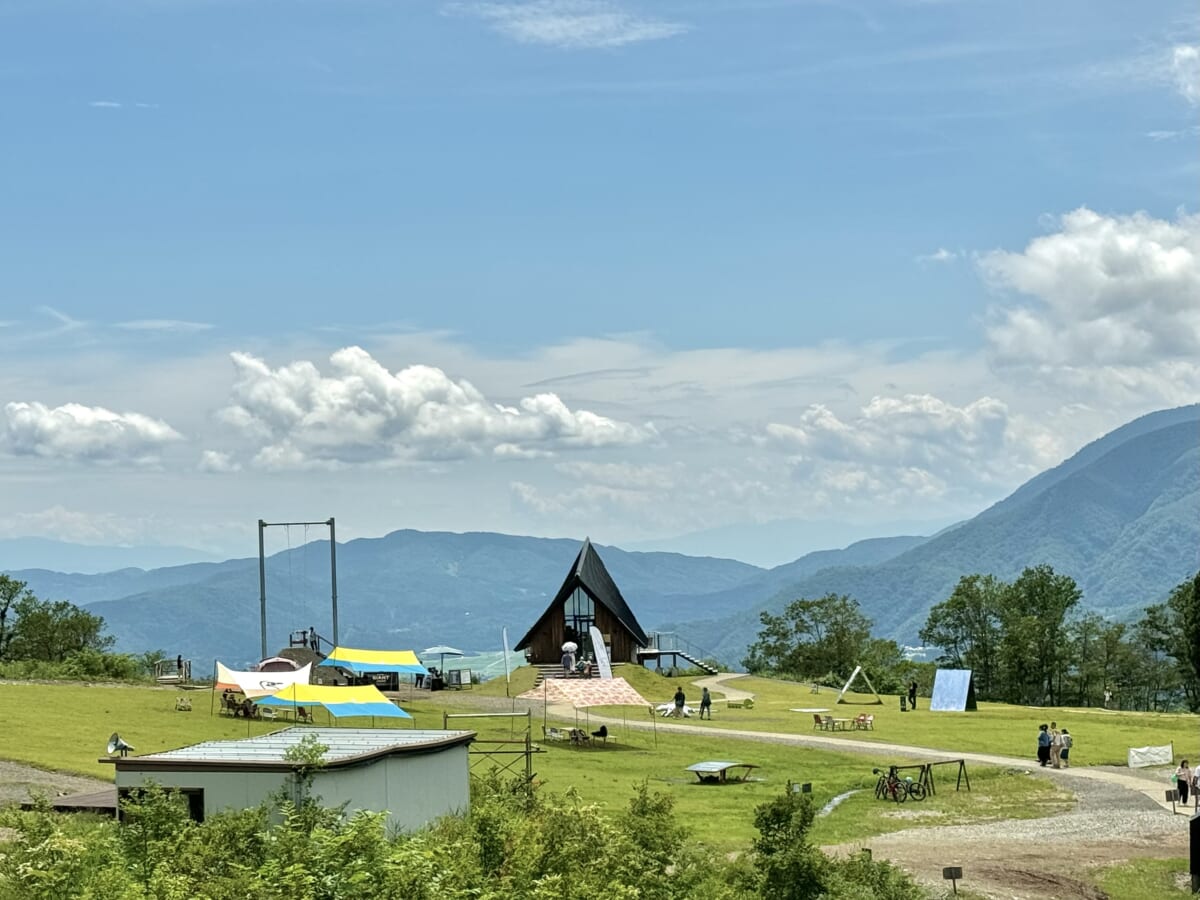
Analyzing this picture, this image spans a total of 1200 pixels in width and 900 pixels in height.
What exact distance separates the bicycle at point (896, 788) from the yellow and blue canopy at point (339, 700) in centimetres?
1411

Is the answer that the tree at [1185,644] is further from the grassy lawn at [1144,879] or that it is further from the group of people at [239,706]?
the group of people at [239,706]

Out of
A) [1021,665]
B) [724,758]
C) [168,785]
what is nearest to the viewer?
[168,785]

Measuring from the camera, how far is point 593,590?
265ft

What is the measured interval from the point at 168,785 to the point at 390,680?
125ft

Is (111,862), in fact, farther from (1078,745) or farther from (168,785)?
(1078,745)

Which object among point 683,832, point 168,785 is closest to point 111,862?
point 168,785

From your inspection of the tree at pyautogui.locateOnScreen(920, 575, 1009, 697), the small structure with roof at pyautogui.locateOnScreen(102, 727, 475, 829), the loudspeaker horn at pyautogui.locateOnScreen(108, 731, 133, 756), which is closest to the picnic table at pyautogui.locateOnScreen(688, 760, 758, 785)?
the small structure with roof at pyautogui.locateOnScreen(102, 727, 475, 829)

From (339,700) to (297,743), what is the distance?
16435 mm

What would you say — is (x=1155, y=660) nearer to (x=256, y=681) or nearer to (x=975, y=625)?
(x=975, y=625)

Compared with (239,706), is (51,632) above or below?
above

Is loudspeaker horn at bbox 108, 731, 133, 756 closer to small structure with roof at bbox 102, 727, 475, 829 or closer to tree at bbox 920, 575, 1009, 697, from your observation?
small structure with roof at bbox 102, 727, 475, 829

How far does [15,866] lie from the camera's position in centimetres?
2028

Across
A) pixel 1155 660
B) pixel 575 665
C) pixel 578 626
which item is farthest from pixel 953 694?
pixel 1155 660

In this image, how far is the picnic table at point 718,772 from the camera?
128 feet
